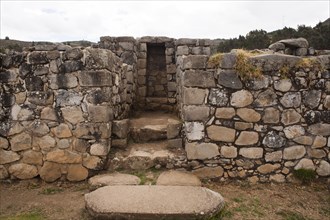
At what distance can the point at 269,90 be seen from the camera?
4539 millimetres

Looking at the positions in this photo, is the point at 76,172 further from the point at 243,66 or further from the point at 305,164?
the point at 305,164

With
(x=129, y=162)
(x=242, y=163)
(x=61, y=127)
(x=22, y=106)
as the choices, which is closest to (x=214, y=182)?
(x=242, y=163)

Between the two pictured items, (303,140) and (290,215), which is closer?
(290,215)

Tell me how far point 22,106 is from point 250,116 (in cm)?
348

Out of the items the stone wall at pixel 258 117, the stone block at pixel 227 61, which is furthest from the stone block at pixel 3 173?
the stone block at pixel 227 61

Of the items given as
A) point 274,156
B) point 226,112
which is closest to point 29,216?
point 226,112

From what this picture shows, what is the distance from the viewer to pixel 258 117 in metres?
4.56

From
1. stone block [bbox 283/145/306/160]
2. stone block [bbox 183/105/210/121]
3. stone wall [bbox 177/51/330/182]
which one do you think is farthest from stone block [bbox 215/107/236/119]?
stone block [bbox 283/145/306/160]

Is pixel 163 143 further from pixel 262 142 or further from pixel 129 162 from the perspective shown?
pixel 262 142

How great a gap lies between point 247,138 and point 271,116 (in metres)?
0.49

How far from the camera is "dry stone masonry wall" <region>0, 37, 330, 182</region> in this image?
4.53 meters

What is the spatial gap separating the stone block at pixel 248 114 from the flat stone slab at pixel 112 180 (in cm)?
181

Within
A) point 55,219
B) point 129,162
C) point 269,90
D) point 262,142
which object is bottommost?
point 55,219

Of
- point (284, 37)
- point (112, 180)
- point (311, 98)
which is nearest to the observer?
point (112, 180)
